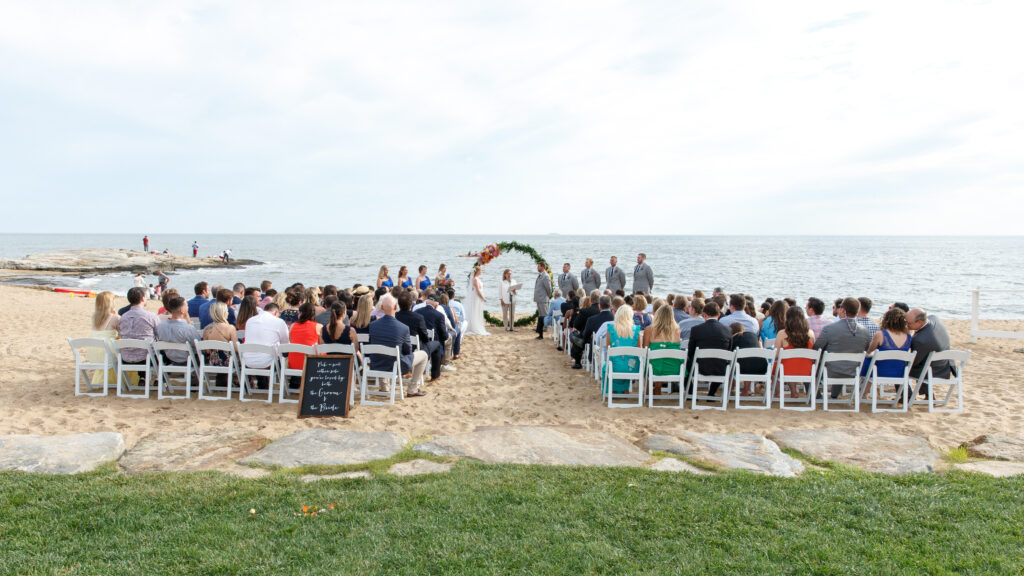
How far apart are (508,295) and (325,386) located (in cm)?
Result: 812

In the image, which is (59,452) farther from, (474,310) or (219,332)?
(474,310)

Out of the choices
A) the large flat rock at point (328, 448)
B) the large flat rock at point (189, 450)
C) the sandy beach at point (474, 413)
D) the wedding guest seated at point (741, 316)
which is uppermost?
the wedding guest seated at point (741, 316)

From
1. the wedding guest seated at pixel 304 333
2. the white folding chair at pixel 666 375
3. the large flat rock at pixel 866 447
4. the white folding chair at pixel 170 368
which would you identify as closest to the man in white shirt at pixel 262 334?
the wedding guest seated at pixel 304 333

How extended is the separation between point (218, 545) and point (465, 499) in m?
1.49

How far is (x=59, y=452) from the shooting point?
4.78 metres

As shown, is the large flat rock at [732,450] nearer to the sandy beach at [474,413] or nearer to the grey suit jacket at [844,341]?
the sandy beach at [474,413]

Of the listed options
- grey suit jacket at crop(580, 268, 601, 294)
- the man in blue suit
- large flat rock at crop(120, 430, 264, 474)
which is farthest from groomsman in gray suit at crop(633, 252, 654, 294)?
large flat rock at crop(120, 430, 264, 474)

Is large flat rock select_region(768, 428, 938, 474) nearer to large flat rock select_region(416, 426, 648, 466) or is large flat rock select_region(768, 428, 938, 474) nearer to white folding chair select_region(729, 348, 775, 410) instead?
white folding chair select_region(729, 348, 775, 410)

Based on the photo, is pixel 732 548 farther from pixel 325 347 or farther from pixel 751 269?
pixel 751 269

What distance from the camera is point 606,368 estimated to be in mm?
7445

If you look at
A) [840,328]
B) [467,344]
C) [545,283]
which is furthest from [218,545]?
[545,283]

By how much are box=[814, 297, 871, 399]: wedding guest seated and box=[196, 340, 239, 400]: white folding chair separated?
7161mm

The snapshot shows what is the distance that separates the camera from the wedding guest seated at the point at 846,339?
6938 millimetres

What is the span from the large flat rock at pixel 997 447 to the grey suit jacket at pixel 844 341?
1.56 m
